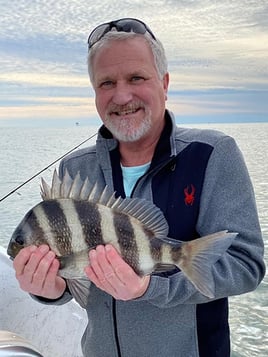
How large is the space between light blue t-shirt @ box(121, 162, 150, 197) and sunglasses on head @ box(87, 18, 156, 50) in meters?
0.43

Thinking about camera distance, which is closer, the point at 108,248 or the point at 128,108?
the point at 108,248

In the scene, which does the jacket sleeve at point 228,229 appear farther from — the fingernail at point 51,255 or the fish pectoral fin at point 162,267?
the fingernail at point 51,255

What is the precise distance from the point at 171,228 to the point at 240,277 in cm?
25

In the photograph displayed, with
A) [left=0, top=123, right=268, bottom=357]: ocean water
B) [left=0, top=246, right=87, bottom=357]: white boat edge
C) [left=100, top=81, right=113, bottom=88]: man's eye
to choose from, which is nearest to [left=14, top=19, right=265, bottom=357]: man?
[left=100, top=81, right=113, bottom=88]: man's eye

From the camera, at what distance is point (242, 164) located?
4.89ft

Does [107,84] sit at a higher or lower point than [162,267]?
higher

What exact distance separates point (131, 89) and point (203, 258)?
611 millimetres

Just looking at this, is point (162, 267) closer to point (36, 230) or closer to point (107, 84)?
point (36, 230)

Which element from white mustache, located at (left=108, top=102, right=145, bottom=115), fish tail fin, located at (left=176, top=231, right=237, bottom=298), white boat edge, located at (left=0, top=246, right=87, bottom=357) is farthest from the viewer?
white boat edge, located at (left=0, top=246, right=87, bottom=357)

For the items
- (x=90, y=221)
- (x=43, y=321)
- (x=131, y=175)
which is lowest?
(x=43, y=321)

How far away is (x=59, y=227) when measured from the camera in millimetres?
1365

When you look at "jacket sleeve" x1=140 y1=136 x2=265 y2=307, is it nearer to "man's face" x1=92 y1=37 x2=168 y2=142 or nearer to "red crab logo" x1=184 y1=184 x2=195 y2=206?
"red crab logo" x1=184 y1=184 x2=195 y2=206

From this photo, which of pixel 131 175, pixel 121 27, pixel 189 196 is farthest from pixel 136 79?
pixel 189 196

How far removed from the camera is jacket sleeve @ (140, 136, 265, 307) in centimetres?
138
